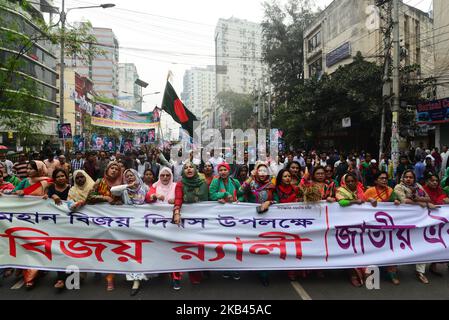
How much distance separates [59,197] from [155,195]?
4.00 ft

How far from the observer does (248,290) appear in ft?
13.7

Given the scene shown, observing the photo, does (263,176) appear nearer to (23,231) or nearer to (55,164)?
(23,231)

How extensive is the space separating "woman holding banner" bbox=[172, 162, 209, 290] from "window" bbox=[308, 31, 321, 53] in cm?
3044

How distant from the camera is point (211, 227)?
179 inches

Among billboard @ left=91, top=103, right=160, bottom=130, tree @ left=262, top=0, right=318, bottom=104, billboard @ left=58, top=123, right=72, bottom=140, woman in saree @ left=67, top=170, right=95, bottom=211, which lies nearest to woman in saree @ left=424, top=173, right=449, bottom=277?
woman in saree @ left=67, top=170, right=95, bottom=211

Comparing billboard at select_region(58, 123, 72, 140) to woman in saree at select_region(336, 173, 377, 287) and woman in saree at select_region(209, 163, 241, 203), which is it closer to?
woman in saree at select_region(209, 163, 241, 203)

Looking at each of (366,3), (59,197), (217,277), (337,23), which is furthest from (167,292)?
(337,23)

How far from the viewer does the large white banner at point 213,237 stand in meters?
4.41

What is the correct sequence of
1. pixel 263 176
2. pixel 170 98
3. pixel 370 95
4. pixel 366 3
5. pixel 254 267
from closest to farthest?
pixel 254 267
pixel 263 176
pixel 170 98
pixel 370 95
pixel 366 3

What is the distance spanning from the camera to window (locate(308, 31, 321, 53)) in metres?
32.2

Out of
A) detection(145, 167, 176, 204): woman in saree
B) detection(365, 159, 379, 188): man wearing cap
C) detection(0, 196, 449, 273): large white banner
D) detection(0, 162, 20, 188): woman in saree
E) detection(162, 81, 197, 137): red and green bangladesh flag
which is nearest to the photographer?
detection(0, 196, 449, 273): large white banner

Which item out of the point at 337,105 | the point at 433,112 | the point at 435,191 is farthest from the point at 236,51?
the point at 435,191

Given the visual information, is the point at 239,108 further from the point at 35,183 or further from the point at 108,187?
the point at 108,187

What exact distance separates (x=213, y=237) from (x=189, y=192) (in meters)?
0.64
